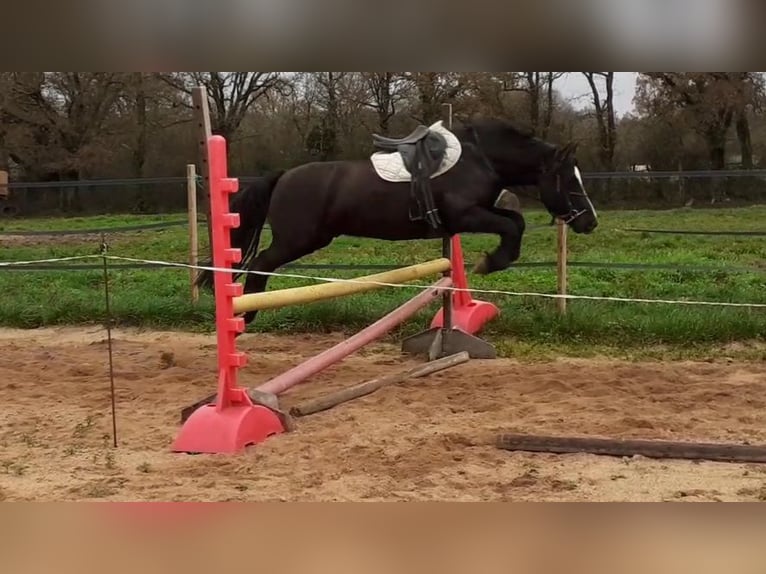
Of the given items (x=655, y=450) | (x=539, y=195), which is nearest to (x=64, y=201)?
(x=539, y=195)

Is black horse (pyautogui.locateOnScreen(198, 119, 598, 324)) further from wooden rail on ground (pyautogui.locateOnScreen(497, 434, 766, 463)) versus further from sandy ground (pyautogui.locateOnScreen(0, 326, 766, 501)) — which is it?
wooden rail on ground (pyautogui.locateOnScreen(497, 434, 766, 463))

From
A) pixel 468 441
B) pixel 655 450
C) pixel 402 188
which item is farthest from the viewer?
pixel 402 188

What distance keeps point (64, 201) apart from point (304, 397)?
5.92 meters

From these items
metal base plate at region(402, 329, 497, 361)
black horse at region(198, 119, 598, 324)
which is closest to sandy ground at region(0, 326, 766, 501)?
metal base plate at region(402, 329, 497, 361)

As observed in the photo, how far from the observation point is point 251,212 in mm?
4254

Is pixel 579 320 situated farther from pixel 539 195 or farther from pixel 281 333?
pixel 281 333

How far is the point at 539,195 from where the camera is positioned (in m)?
4.36

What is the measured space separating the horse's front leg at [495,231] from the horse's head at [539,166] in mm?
248

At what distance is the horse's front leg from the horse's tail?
3.69 ft

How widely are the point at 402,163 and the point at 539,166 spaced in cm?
80

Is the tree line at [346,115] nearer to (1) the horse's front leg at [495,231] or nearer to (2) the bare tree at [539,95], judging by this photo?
(2) the bare tree at [539,95]

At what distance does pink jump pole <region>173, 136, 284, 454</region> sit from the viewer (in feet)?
9.54

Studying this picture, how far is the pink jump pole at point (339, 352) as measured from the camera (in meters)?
3.38

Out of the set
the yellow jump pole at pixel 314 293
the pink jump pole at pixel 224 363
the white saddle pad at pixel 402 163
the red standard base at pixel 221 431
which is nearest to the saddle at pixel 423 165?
the white saddle pad at pixel 402 163
